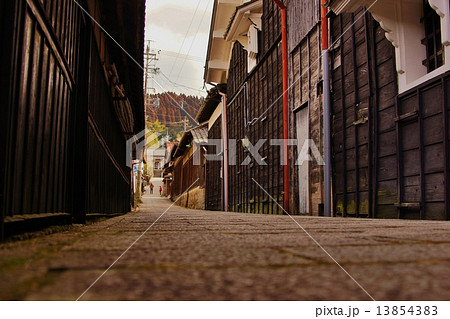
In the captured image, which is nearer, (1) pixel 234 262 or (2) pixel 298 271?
(2) pixel 298 271

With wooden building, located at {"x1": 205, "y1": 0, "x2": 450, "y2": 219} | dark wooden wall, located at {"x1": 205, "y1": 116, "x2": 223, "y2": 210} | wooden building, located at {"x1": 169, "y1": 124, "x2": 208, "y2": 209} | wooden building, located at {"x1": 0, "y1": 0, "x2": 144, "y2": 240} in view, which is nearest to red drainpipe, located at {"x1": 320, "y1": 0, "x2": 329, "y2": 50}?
wooden building, located at {"x1": 205, "y1": 0, "x2": 450, "y2": 219}

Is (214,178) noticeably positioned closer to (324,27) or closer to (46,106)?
(324,27)

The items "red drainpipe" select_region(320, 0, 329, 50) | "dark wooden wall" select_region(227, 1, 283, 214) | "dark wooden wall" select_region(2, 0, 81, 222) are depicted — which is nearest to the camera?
"dark wooden wall" select_region(2, 0, 81, 222)

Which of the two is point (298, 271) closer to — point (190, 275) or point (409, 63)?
point (190, 275)

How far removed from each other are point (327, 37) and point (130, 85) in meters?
4.19

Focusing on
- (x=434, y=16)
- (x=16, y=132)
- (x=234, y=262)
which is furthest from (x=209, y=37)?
(x=234, y=262)

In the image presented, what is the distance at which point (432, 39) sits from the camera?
16.2 ft

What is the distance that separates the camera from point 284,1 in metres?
9.35

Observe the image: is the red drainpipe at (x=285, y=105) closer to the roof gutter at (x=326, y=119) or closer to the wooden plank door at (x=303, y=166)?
the wooden plank door at (x=303, y=166)

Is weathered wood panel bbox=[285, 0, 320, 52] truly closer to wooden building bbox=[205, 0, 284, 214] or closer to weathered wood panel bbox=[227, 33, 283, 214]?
wooden building bbox=[205, 0, 284, 214]

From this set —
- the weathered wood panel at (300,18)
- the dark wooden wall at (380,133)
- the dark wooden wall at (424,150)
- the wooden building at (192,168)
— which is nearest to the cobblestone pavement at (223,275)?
the dark wooden wall at (424,150)

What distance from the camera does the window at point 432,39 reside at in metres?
4.81

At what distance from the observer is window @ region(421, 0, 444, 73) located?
4806mm

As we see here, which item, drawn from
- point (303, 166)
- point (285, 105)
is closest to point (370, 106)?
Result: point (303, 166)
